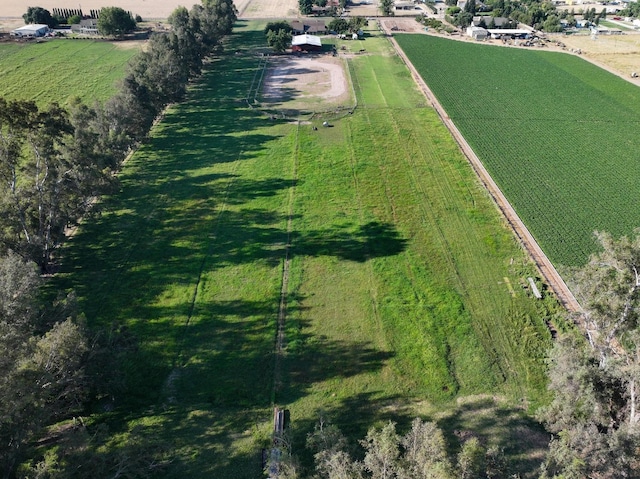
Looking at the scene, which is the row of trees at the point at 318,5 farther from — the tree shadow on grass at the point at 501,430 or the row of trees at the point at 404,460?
the row of trees at the point at 404,460

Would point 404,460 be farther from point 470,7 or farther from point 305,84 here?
point 470,7

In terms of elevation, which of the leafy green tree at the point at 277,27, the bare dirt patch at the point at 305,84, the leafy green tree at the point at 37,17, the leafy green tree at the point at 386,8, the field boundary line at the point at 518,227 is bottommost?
the field boundary line at the point at 518,227

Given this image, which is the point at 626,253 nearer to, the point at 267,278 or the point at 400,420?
the point at 400,420

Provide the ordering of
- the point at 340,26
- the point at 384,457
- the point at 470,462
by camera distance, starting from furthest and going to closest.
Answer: the point at 340,26
the point at 384,457
the point at 470,462

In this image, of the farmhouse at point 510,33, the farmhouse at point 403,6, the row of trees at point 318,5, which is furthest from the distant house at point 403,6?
the farmhouse at point 510,33

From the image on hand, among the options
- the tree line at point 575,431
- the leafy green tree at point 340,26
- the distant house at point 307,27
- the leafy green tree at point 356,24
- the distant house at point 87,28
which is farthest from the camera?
the distant house at point 87,28

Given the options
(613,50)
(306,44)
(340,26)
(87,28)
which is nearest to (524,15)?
(613,50)

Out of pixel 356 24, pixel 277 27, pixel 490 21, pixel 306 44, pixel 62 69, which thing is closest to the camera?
pixel 62 69
